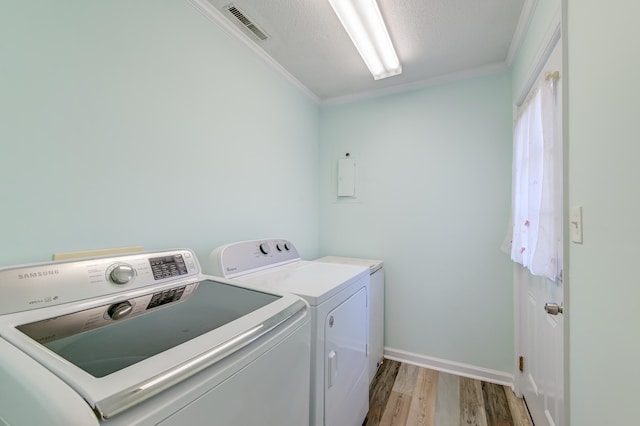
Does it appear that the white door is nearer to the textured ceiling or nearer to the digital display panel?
the textured ceiling

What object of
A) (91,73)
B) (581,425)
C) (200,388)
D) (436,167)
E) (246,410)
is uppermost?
(91,73)

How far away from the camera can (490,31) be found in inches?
68.5

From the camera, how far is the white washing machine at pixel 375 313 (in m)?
2.08

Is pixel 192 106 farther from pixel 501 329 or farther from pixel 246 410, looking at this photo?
A: pixel 501 329

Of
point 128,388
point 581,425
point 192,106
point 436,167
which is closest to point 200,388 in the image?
point 128,388

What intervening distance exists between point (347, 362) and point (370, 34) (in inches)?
80.9

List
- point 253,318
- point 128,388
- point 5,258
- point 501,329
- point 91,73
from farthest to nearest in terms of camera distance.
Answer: point 501,329 → point 91,73 → point 5,258 → point 253,318 → point 128,388

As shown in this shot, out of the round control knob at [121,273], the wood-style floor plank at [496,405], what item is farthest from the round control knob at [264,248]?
the wood-style floor plank at [496,405]

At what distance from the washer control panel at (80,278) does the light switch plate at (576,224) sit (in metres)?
1.58

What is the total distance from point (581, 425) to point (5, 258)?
82.7 inches

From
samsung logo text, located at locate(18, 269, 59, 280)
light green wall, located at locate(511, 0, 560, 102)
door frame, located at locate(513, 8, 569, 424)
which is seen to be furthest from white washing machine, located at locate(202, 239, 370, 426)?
light green wall, located at locate(511, 0, 560, 102)

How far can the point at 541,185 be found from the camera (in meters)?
1.29

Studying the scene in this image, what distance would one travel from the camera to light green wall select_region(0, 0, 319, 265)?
36.3 inches

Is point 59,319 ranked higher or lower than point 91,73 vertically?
lower
